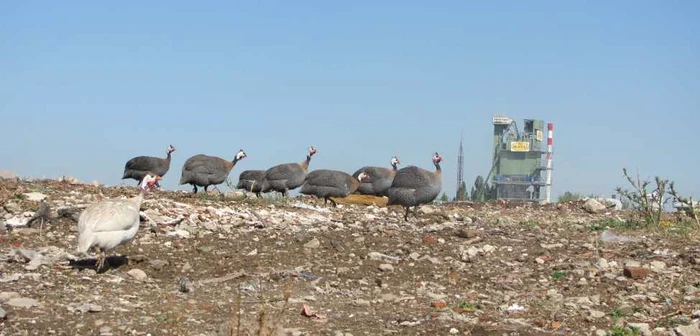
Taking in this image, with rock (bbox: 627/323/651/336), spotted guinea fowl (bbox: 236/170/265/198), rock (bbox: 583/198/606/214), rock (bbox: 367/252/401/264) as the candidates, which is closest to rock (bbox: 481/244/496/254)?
rock (bbox: 367/252/401/264)

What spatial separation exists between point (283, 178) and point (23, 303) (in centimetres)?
1313

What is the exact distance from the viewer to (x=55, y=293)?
26.0 feet

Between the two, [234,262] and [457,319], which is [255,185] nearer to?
[234,262]

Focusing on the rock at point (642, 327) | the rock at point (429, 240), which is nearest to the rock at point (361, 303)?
the rock at point (642, 327)

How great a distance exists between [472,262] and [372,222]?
3.53m

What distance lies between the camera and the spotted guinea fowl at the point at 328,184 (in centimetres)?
1900

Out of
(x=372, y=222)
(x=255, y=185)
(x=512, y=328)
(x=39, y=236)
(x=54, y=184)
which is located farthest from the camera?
(x=255, y=185)

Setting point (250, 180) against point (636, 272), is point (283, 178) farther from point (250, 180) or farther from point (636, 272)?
point (636, 272)

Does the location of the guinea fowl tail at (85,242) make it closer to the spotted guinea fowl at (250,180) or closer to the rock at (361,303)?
the rock at (361,303)

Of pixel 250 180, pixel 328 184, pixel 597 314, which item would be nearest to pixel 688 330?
pixel 597 314

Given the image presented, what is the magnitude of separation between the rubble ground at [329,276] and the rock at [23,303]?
15mm

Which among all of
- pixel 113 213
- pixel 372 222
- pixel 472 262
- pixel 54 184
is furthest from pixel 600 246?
pixel 54 184

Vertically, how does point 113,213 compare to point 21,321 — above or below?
above

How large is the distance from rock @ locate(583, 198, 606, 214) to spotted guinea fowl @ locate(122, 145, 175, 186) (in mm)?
9208
